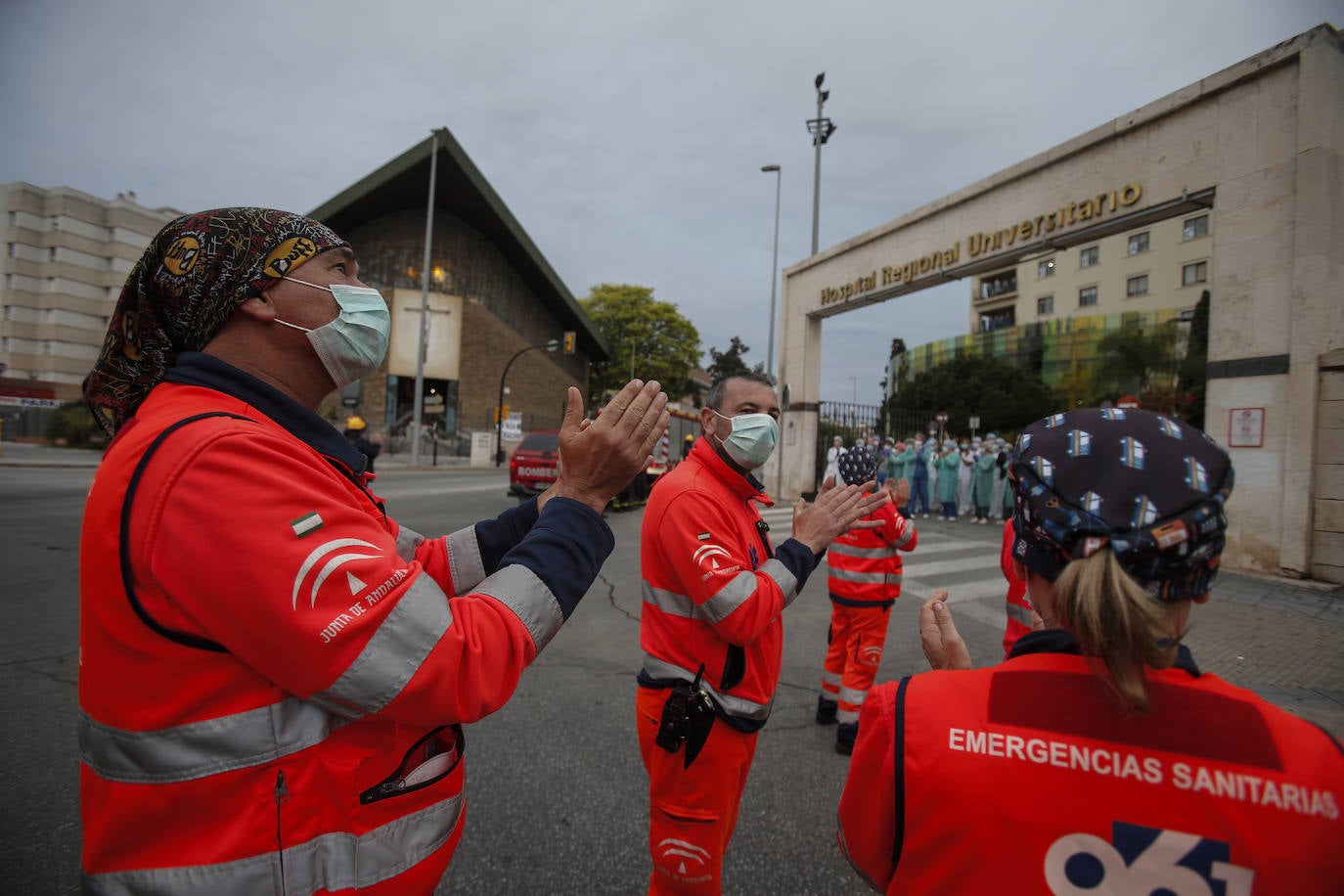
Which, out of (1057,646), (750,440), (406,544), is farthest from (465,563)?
(1057,646)

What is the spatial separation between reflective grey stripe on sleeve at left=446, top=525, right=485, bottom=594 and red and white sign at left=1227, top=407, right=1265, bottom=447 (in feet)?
31.2

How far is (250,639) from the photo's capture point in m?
0.92

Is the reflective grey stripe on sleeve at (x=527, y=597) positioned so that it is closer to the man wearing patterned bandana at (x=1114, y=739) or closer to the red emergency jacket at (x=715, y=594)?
the man wearing patterned bandana at (x=1114, y=739)

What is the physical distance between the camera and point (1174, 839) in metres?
0.85

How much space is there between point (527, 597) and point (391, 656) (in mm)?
236

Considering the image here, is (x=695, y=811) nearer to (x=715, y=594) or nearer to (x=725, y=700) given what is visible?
(x=725, y=700)

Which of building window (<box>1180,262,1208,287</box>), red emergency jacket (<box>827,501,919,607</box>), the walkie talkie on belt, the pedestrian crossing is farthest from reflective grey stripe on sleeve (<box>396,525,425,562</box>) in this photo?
building window (<box>1180,262,1208,287</box>)

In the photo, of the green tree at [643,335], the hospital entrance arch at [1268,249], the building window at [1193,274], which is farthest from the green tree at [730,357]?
the hospital entrance arch at [1268,249]

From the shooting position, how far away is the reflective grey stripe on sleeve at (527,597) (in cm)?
110

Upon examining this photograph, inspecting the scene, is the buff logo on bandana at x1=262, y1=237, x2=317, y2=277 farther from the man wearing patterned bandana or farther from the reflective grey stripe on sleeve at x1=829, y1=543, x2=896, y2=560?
the reflective grey stripe on sleeve at x1=829, y1=543, x2=896, y2=560

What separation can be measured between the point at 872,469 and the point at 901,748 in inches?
116

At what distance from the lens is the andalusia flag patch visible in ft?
3.15

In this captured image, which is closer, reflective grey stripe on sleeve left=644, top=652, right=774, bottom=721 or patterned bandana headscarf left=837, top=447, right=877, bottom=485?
reflective grey stripe on sleeve left=644, top=652, right=774, bottom=721

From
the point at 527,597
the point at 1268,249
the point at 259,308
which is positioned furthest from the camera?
the point at 1268,249
